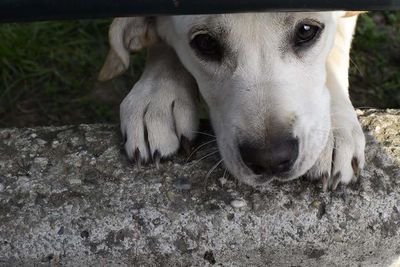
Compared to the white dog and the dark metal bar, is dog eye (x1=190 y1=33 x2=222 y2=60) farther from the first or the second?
the dark metal bar

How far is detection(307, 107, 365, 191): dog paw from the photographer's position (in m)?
2.25

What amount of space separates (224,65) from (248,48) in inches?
5.2

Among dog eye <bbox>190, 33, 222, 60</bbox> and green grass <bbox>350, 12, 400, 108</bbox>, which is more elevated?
dog eye <bbox>190, 33, 222, 60</bbox>

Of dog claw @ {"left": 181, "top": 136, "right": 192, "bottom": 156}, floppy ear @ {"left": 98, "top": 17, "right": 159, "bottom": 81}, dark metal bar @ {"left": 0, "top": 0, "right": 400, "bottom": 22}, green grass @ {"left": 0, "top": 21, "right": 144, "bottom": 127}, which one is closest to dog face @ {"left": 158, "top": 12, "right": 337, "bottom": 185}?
dog claw @ {"left": 181, "top": 136, "right": 192, "bottom": 156}

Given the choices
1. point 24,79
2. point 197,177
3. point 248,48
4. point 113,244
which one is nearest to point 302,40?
point 248,48

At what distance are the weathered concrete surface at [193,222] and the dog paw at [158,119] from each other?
115 millimetres

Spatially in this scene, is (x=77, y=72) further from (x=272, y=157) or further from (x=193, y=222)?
(x=272, y=157)

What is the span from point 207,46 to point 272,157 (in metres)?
0.54

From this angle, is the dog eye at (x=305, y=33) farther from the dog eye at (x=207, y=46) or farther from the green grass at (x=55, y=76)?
the green grass at (x=55, y=76)

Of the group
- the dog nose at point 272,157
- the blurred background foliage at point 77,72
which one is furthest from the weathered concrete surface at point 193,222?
the blurred background foliage at point 77,72

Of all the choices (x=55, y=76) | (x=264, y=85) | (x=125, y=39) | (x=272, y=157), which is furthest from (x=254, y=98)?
(x=55, y=76)

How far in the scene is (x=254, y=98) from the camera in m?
2.26

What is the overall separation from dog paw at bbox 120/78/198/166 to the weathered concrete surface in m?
0.12

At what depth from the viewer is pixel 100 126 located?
2.52 m
